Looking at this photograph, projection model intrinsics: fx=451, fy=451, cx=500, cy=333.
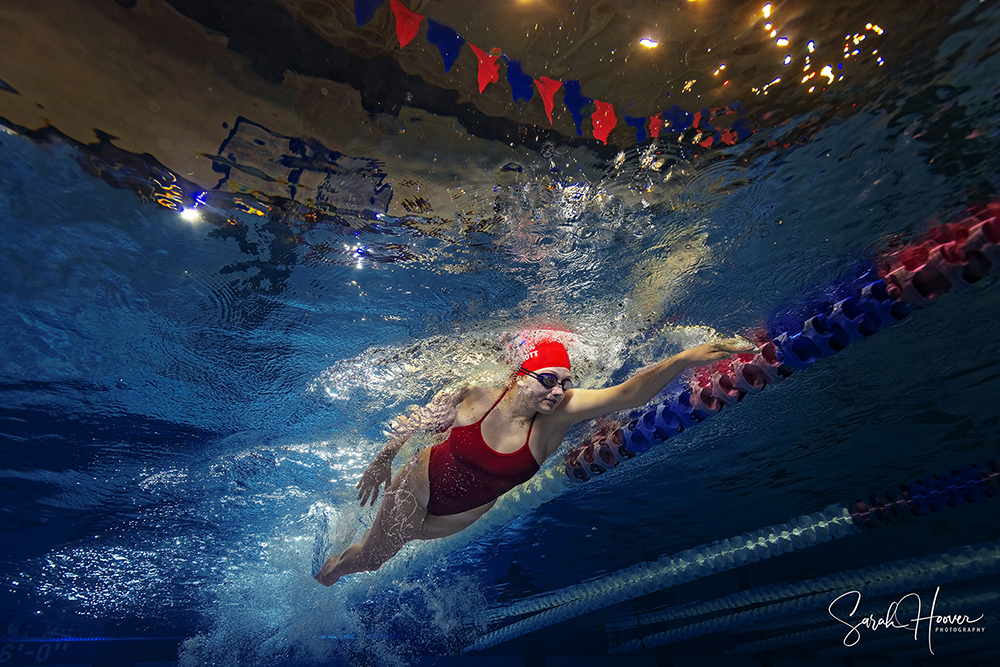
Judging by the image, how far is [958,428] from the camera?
7891 millimetres

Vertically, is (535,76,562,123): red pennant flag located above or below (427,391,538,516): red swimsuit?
above

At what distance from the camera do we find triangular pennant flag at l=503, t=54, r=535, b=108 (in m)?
2.81

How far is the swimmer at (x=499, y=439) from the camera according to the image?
4.13 metres

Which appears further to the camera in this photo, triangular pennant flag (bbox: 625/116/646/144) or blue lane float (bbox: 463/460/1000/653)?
blue lane float (bbox: 463/460/1000/653)

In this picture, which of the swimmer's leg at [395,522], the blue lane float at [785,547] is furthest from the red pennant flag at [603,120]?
the blue lane float at [785,547]

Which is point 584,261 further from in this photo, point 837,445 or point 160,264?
point 837,445

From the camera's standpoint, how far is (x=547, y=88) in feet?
9.76

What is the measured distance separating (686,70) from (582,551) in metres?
12.7

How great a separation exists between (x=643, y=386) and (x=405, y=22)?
3.08 m

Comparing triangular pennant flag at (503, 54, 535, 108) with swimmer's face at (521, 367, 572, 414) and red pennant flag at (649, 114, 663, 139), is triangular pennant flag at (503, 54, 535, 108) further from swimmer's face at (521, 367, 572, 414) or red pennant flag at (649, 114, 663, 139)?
swimmer's face at (521, 367, 572, 414)

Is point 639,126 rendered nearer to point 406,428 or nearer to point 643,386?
point 643,386

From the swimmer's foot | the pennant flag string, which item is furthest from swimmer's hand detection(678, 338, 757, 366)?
the swimmer's foot

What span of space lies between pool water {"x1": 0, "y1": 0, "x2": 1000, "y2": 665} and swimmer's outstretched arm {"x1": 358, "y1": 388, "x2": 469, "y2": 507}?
0.34 m

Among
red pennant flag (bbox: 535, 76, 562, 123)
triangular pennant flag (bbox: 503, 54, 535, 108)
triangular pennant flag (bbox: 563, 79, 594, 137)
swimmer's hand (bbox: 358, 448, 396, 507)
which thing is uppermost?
triangular pennant flag (bbox: 503, 54, 535, 108)
